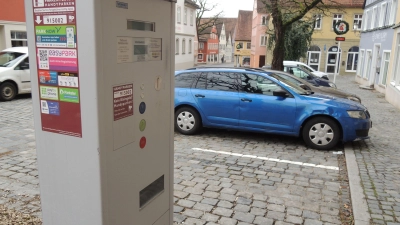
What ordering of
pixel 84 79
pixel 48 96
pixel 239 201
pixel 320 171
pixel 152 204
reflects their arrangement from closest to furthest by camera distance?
pixel 84 79 < pixel 48 96 < pixel 152 204 < pixel 239 201 < pixel 320 171

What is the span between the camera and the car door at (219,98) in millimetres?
7926

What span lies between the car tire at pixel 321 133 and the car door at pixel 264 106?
1.21 ft

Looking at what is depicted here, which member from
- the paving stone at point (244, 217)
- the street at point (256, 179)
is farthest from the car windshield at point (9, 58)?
the paving stone at point (244, 217)

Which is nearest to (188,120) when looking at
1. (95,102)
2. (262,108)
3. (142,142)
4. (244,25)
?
(262,108)

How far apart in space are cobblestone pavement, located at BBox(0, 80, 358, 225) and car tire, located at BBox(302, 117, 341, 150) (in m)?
0.19

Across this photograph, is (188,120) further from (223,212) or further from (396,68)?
(396,68)

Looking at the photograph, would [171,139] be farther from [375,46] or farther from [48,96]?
[375,46]

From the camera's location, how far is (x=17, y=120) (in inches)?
364

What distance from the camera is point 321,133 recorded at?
7309 mm

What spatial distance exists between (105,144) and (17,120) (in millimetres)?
8254

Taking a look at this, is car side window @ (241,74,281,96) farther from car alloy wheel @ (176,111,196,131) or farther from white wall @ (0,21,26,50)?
white wall @ (0,21,26,50)

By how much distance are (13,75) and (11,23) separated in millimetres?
10888

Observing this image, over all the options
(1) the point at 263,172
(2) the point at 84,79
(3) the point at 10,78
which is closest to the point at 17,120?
(3) the point at 10,78

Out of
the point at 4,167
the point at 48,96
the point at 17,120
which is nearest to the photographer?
the point at 48,96
